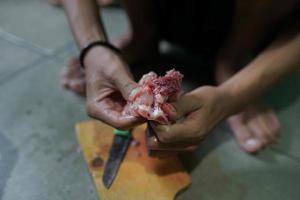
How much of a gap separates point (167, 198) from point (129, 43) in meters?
0.51

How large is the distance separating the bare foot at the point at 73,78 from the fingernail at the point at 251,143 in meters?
0.45

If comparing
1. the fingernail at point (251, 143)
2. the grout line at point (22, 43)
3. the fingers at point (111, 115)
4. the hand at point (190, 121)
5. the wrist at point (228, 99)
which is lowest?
the fingernail at point (251, 143)

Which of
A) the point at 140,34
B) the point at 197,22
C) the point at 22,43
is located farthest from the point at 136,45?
the point at 22,43

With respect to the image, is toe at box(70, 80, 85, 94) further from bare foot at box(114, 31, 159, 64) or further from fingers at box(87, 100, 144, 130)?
fingers at box(87, 100, 144, 130)

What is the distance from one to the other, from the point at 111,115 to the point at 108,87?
82 mm

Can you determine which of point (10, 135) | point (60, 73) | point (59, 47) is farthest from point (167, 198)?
point (59, 47)

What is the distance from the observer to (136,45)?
1.14 metres

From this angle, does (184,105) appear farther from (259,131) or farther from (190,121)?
(259,131)

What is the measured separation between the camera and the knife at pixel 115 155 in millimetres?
823

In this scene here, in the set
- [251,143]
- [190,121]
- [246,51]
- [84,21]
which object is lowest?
[251,143]

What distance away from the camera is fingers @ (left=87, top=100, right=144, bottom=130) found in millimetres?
679

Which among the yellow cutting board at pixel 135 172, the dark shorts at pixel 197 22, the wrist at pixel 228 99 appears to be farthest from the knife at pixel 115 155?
the dark shorts at pixel 197 22

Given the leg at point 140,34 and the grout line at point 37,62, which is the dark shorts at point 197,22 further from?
the grout line at point 37,62

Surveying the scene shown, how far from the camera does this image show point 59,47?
126 centimetres
